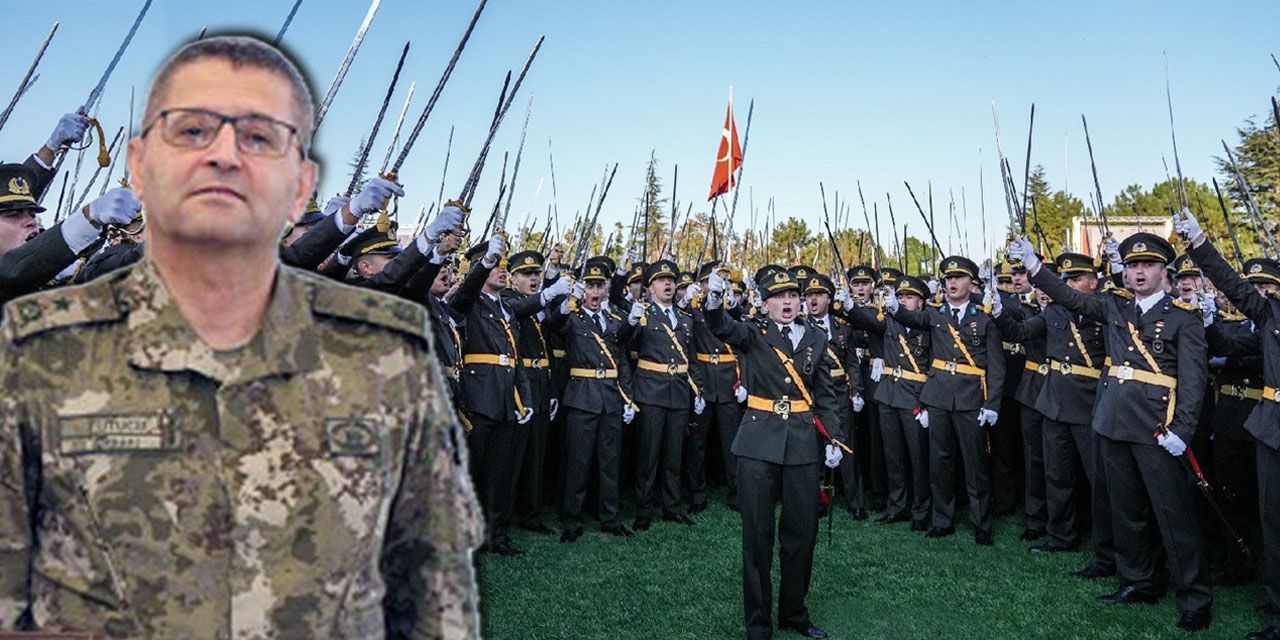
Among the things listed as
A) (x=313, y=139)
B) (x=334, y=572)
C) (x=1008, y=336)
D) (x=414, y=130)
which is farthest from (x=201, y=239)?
(x=1008, y=336)

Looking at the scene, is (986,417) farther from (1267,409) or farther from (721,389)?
(721,389)

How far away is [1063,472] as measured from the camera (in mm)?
7617

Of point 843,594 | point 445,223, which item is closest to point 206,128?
point 445,223

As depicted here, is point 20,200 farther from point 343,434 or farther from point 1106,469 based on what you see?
point 1106,469

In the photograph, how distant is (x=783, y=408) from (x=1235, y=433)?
12.5ft

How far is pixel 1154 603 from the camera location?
20.1 feet

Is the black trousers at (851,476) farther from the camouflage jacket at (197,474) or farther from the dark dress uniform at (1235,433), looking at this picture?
the camouflage jacket at (197,474)

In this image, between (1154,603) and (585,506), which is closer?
(1154,603)

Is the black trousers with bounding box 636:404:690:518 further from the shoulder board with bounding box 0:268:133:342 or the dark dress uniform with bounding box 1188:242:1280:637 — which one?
the shoulder board with bounding box 0:268:133:342

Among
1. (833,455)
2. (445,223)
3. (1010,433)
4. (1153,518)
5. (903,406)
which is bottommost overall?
(1153,518)

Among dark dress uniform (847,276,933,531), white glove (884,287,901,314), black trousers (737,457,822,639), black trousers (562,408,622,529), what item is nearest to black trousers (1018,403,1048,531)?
dark dress uniform (847,276,933,531)

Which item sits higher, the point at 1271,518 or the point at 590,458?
the point at 590,458

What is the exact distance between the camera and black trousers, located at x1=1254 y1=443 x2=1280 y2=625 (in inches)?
216

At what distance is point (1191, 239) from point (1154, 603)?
2537 mm
